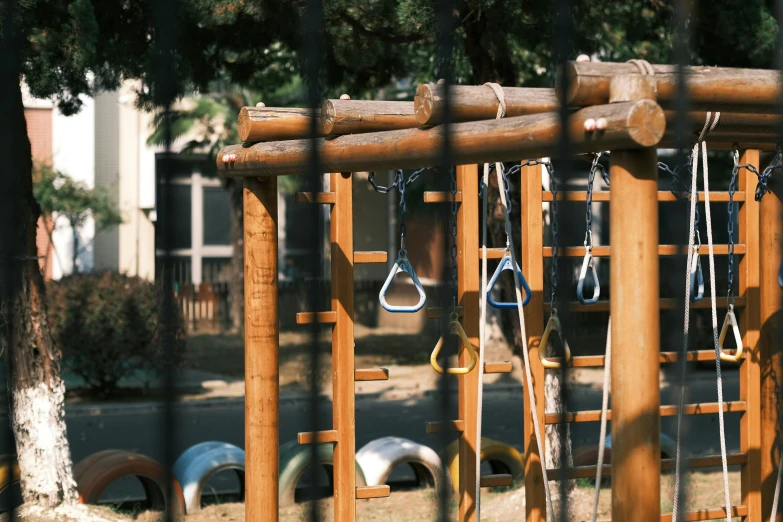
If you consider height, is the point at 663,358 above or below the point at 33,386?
above

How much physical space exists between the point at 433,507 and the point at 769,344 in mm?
2565

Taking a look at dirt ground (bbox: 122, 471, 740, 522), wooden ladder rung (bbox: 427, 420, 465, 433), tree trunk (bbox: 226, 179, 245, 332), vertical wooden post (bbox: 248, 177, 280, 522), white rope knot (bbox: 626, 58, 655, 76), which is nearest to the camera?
white rope knot (bbox: 626, 58, 655, 76)

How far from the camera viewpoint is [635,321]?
2260mm

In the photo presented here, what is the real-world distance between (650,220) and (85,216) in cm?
1705

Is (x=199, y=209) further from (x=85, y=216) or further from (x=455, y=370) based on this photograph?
(x=455, y=370)

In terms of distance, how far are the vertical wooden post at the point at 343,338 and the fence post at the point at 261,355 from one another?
62cm

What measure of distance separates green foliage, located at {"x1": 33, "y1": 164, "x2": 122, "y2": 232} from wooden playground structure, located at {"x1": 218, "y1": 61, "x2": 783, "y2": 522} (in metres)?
13.7

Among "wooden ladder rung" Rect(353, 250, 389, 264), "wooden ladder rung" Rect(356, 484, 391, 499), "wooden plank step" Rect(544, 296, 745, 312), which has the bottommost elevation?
"wooden ladder rung" Rect(356, 484, 391, 499)

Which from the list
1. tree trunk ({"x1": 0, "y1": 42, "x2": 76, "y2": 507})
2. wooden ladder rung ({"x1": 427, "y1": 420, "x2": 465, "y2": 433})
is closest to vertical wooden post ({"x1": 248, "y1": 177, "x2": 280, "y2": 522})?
wooden ladder rung ({"x1": 427, "y1": 420, "x2": 465, "y2": 433})

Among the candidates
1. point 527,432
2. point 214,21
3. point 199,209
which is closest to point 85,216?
point 199,209

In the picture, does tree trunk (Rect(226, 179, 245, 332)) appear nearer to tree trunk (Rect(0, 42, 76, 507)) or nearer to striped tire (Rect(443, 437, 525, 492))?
striped tire (Rect(443, 437, 525, 492))

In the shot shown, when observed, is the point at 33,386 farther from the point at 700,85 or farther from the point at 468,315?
the point at 700,85

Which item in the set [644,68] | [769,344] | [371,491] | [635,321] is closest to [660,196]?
[769,344]

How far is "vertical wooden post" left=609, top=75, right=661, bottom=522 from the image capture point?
227 centimetres
